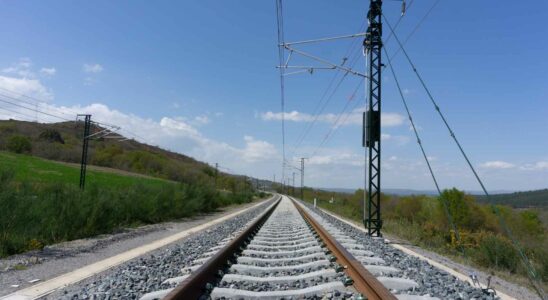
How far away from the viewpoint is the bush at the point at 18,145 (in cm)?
8325

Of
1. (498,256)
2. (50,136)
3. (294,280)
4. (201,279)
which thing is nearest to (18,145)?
(50,136)

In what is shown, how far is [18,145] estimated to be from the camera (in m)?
83.7

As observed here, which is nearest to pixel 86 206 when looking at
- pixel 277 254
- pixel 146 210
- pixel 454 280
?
pixel 146 210

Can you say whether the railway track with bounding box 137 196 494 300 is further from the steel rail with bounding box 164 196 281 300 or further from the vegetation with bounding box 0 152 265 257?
the vegetation with bounding box 0 152 265 257

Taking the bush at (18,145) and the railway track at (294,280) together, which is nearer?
the railway track at (294,280)

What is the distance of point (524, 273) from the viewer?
36.3 feet

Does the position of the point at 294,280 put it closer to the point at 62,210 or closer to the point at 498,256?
the point at 498,256

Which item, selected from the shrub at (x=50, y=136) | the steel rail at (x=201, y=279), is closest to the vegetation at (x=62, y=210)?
the steel rail at (x=201, y=279)

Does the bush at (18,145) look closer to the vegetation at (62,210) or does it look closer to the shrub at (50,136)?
the shrub at (50,136)

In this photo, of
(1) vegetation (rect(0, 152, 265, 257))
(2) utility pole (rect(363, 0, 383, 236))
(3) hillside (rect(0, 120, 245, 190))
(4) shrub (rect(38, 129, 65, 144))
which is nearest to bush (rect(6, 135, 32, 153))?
(3) hillside (rect(0, 120, 245, 190))

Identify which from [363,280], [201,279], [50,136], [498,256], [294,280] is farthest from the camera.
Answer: [50,136]


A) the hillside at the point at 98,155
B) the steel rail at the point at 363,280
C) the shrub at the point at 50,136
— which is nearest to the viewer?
the steel rail at the point at 363,280

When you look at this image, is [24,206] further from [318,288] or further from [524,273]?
[524,273]

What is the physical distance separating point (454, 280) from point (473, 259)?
23.7ft
